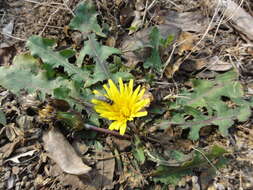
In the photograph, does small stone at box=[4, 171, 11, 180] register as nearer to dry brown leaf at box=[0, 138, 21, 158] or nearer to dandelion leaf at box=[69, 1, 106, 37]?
dry brown leaf at box=[0, 138, 21, 158]

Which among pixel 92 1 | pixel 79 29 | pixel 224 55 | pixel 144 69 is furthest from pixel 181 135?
pixel 92 1

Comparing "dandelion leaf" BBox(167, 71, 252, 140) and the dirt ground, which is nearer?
the dirt ground

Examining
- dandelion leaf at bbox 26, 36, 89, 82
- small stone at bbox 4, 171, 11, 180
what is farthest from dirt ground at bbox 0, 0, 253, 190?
dandelion leaf at bbox 26, 36, 89, 82

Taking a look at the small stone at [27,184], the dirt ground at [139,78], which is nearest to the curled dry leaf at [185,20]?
the dirt ground at [139,78]

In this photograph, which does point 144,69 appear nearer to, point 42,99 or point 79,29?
point 79,29

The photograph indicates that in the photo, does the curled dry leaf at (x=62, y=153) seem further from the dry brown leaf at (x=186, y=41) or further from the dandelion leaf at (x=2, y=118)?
the dry brown leaf at (x=186, y=41)

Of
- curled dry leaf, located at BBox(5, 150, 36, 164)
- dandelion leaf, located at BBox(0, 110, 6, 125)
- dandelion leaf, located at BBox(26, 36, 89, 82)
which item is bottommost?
curled dry leaf, located at BBox(5, 150, 36, 164)

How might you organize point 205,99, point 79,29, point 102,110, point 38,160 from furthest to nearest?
point 79,29, point 205,99, point 38,160, point 102,110
